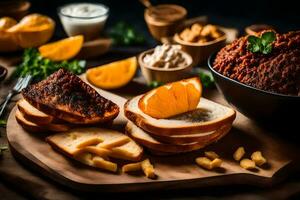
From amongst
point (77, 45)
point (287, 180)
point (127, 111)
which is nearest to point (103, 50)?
point (77, 45)

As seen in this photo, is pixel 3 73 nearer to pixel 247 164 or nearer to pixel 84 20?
pixel 84 20

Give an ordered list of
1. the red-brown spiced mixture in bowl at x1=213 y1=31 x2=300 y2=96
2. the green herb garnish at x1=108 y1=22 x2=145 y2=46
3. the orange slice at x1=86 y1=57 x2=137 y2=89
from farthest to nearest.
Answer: the green herb garnish at x1=108 y1=22 x2=145 y2=46, the orange slice at x1=86 y1=57 x2=137 y2=89, the red-brown spiced mixture in bowl at x1=213 y1=31 x2=300 y2=96

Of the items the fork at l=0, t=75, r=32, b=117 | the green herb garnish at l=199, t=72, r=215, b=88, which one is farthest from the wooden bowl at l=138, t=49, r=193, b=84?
the fork at l=0, t=75, r=32, b=117

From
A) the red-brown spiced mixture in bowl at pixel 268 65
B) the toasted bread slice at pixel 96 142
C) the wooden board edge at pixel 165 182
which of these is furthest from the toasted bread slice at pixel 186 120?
the wooden board edge at pixel 165 182

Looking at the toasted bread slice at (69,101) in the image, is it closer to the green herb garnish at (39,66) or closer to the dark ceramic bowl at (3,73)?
the dark ceramic bowl at (3,73)

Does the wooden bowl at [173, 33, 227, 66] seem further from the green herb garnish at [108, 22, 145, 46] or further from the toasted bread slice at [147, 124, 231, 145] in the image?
the toasted bread slice at [147, 124, 231, 145]

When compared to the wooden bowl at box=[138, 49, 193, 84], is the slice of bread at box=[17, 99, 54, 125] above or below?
above

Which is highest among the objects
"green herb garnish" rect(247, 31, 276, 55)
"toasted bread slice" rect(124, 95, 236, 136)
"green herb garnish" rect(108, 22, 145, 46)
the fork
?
"green herb garnish" rect(247, 31, 276, 55)

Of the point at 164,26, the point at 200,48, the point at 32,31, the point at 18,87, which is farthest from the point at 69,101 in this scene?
the point at 164,26
